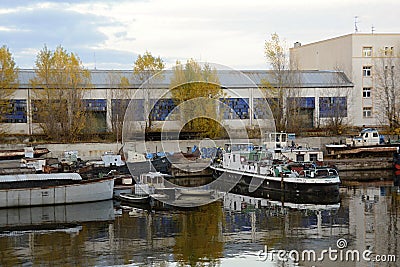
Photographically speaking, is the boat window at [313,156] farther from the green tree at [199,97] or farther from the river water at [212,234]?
Result: the green tree at [199,97]

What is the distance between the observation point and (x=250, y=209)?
25.8m

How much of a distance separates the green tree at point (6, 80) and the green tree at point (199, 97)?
37.5 feet

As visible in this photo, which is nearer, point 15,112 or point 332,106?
point 15,112

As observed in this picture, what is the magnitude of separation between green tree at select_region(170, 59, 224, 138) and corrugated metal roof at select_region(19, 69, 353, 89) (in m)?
2.71

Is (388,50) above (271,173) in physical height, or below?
above

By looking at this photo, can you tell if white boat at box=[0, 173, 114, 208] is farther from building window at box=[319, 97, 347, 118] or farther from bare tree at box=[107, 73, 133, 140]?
building window at box=[319, 97, 347, 118]

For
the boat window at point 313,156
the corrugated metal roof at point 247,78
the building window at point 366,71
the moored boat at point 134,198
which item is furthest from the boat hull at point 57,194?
the building window at point 366,71

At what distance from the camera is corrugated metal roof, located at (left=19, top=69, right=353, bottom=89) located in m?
47.6

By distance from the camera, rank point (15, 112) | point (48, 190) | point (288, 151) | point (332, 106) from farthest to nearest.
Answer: point (332, 106) < point (15, 112) < point (288, 151) < point (48, 190)

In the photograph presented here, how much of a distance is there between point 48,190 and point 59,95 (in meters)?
18.4

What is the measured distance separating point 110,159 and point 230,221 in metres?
13.3

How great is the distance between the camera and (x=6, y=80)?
4322 centimetres

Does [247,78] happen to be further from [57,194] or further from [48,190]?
[48,190]

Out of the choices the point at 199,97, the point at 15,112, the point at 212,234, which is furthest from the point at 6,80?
the point at 212,234
